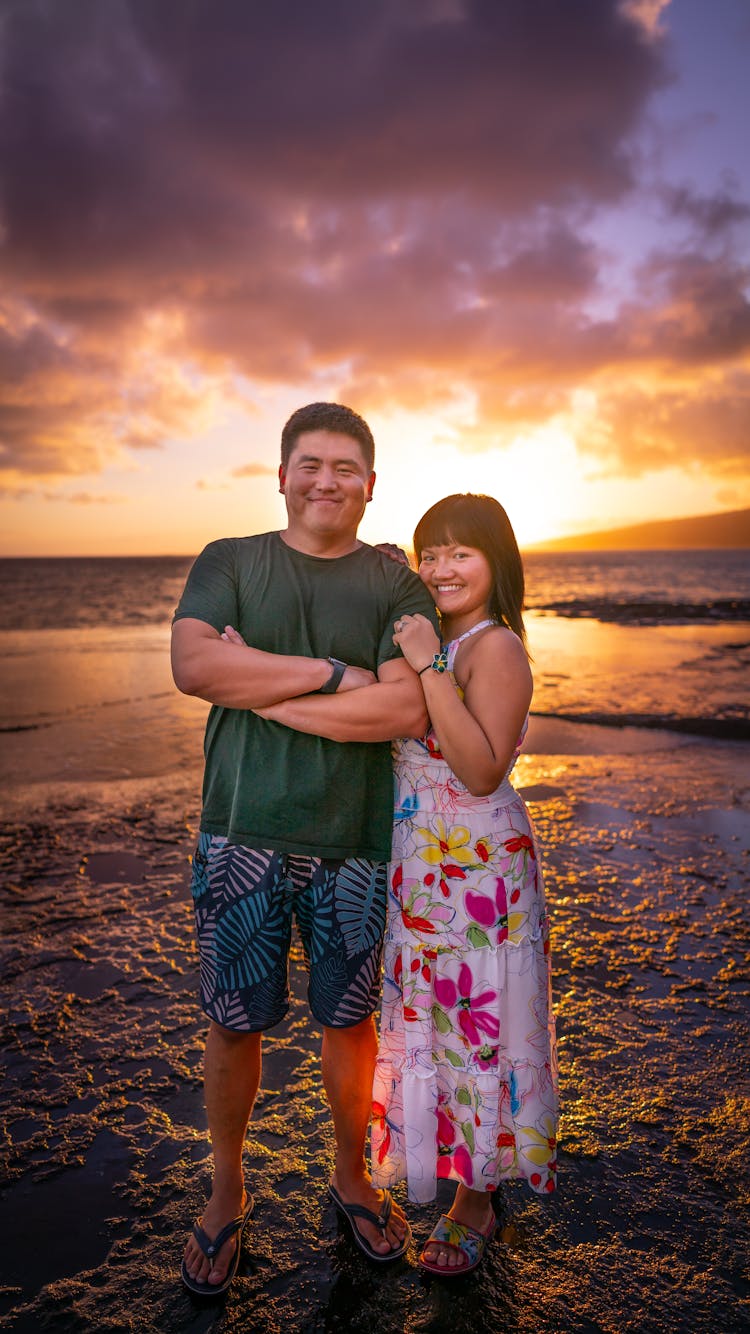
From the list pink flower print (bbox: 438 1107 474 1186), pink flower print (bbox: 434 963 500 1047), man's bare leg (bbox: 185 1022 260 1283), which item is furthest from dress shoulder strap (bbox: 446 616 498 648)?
pink flower print (bbox: 438 1107 474 1186)

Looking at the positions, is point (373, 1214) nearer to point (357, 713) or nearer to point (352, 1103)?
point (352, 1103)

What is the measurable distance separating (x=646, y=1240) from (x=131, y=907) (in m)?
3.39

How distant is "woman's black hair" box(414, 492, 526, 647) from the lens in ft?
8.22

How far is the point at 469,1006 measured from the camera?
7.80 ft

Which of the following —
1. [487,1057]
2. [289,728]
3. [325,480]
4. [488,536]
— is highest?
[325,480]

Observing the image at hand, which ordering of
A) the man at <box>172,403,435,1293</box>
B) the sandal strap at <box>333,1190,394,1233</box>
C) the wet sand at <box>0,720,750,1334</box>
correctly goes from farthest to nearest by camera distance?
the sandal strap at <box>333,1190,394,1233</box> < the man at <box>172,403,435,1293</box> < the wet sand at <box>0,720,750,1334</box>

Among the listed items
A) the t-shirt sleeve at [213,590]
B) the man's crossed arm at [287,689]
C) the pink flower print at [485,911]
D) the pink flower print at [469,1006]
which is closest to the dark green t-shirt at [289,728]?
the t-shirt sleeve at [213,590]

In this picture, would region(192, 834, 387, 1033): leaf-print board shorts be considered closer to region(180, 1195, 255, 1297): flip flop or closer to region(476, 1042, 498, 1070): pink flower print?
region(476, 1042, 498, 1070): pink flower print

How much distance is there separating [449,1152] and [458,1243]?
0.25m

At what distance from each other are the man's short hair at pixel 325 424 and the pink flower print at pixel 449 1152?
2260 mm

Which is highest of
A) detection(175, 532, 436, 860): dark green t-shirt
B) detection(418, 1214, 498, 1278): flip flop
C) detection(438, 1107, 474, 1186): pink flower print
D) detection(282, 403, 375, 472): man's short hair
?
detection(282, 403, 375, 472): man's short hair

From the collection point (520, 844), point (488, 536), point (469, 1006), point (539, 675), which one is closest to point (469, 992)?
point (469, 1006)

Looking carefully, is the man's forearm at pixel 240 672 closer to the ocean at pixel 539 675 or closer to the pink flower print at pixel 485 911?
the pink flower print at pixel 485 911

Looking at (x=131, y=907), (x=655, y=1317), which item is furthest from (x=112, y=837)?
(x=655, y=1317)
